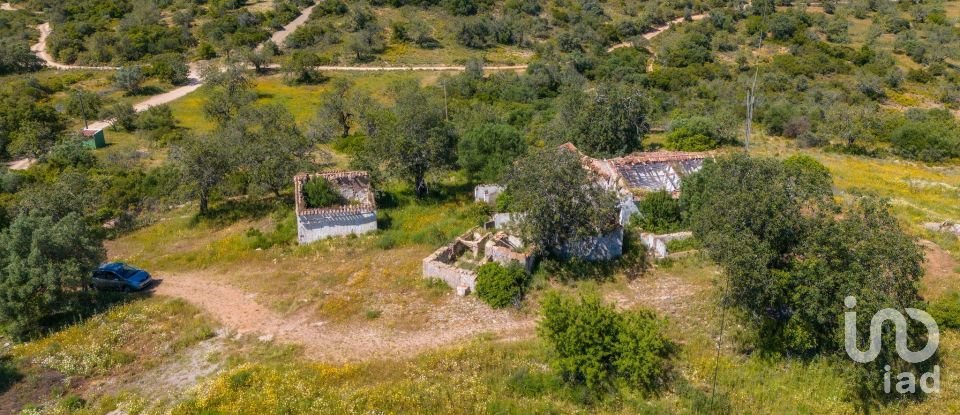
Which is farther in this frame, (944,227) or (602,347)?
(944,227)

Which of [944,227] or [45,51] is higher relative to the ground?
[45,51]

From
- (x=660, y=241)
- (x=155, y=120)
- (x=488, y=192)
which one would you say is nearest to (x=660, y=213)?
(x=660, y=241)

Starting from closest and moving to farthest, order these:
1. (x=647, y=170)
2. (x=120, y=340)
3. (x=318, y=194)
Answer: (x=120, y=340) < (x=318, y=194) < (x=647, y=170)

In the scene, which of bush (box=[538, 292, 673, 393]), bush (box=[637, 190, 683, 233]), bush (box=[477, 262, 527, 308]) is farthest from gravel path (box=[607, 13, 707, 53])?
bush (box=[538, 292, 673, 393])

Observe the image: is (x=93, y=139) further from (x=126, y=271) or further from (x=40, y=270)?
(x=40, y=270)

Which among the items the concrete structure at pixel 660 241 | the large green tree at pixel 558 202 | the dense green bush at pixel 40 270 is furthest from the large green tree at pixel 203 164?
the concrete structure at pixel 660 241
